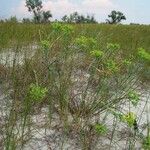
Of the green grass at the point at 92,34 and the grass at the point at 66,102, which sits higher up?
the green grass at the point at 92,34

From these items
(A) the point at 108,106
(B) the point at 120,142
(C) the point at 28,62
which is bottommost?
(B) the point at 120,142

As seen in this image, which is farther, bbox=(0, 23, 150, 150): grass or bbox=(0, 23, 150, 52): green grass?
bbox=(0, 23, 150, 52): green grass

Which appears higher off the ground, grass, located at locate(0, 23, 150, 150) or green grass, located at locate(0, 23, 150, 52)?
green grass, located at locate(0, 23, 150, 52)

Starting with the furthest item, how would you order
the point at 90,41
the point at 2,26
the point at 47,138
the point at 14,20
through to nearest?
the point at 14,20 → the point at 2,26 → the point at 90,41 → the point at 47,138

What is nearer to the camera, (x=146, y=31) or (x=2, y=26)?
(x=2, y=26)

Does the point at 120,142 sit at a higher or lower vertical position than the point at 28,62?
lower

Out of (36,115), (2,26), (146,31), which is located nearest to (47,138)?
(36,115)

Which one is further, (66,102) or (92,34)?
(92,34)

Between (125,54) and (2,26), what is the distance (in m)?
2.62

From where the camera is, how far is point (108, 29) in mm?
10094

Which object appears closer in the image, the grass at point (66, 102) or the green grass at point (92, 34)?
the grass at point (66, 102)

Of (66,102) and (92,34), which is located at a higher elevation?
(92,34)

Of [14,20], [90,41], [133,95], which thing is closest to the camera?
[133,95]

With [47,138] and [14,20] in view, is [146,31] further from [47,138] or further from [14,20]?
[47,138]
